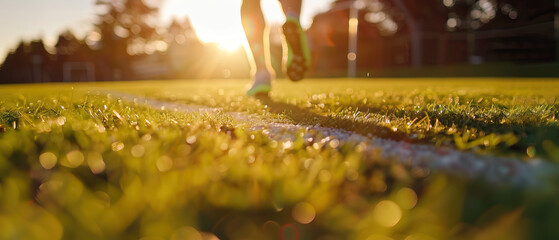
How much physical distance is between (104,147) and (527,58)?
2275 centimetres

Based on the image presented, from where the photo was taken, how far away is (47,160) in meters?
1.16

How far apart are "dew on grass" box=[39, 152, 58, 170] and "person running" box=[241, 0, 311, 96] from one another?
2.40 metres

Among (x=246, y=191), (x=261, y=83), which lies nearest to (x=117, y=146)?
(x=246, y=191)

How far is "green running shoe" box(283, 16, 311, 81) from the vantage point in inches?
133

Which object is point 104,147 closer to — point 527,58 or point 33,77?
point 527,58

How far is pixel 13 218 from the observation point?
2.48 ft

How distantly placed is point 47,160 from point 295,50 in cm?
248

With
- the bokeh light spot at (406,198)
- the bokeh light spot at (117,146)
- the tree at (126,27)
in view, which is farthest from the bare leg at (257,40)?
the tree at (126,27)

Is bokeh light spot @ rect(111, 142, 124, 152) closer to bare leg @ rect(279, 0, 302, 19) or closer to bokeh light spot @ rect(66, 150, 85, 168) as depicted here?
bokeh light spot @ rect(66, 150, 85, 168)

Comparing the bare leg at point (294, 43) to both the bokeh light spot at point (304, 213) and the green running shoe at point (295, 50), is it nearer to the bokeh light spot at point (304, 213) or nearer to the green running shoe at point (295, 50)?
the green running shoe at point (295, 50)

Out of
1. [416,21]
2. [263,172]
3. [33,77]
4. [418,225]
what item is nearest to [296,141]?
[263,172]

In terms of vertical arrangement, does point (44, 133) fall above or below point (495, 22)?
below

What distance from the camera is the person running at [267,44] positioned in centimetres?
340

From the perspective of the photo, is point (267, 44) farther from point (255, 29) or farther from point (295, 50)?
point (295, 50)
